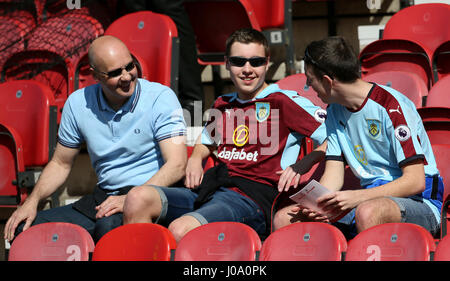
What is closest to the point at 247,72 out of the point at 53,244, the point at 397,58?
Answer: the point at 53,244

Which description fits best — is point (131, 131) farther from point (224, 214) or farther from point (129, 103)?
point (224, 214)

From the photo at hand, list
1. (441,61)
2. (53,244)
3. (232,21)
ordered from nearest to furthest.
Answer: (53,244), (441,61), (232,21)

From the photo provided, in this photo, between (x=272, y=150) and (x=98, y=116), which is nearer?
(x=272, y=150)

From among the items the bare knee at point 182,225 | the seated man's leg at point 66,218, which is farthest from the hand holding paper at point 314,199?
the seated man's leg at point 66,218

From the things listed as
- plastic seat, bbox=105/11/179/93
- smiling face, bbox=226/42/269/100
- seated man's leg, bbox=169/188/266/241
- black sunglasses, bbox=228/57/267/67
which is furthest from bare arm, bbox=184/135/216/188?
plastic seat, bbox=105/11/179/93

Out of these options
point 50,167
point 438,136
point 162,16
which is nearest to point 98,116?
point 50,167

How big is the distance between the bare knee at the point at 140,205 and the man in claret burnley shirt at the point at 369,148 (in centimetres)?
53

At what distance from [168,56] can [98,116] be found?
709 mm

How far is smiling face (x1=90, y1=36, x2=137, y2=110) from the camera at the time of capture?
118 inches

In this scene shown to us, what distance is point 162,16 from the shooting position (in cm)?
375

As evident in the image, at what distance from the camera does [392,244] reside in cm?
204

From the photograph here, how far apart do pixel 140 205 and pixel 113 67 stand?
2.30 ft
